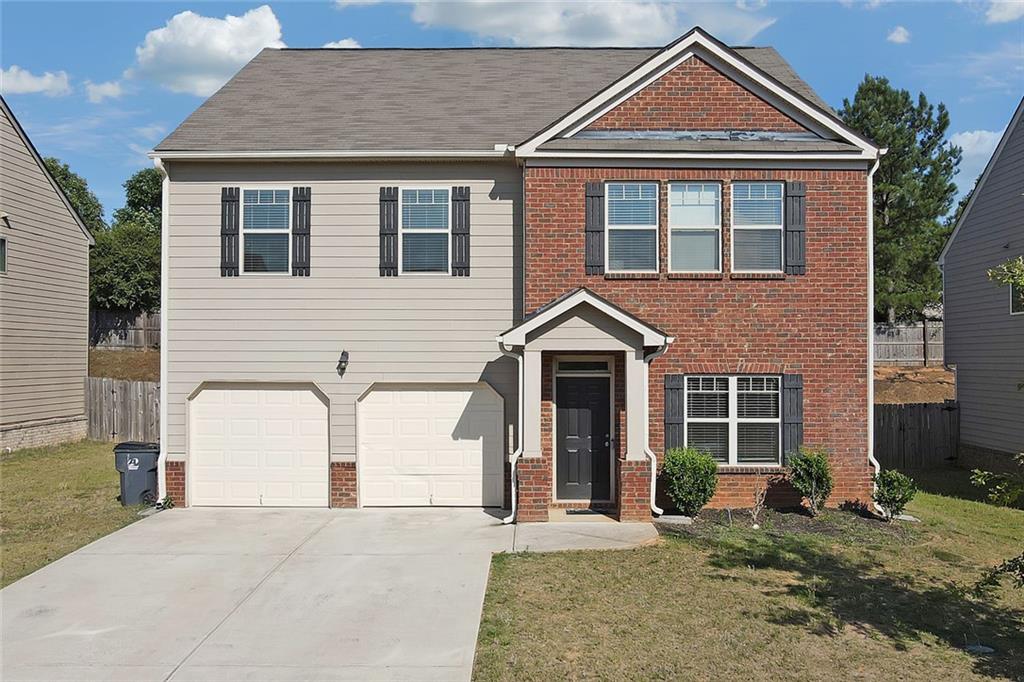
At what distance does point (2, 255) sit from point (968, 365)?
22738 millimetres

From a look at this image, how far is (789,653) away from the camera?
6383mm

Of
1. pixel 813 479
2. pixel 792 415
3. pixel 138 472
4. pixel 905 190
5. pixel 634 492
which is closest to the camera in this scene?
pixel 634 492

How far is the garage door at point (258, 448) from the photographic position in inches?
479

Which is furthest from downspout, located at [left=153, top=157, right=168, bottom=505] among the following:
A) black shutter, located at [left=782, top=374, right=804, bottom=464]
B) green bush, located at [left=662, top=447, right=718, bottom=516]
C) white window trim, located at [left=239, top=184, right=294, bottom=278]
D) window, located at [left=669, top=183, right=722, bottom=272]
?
black shutter, located at [left=782, top=374, right=804, bottom=464]

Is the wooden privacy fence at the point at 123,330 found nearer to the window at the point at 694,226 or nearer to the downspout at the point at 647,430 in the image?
the window at the point at 694,226

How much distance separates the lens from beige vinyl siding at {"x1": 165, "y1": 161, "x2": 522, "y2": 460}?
12.0 meters

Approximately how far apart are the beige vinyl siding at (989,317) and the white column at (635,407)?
8.66 metres

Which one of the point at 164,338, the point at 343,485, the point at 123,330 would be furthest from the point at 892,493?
the point at 123,330

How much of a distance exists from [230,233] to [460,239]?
3.86m

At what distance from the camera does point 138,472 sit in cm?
1200

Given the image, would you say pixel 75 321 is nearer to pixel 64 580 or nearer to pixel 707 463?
pixel 64 580

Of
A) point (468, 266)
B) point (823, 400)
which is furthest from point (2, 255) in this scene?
point (823, 400)

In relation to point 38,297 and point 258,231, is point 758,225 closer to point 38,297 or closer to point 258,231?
point 258,231

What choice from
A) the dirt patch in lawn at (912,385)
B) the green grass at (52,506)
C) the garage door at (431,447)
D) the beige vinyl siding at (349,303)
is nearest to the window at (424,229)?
the beige vinyl siding at (349,303)
